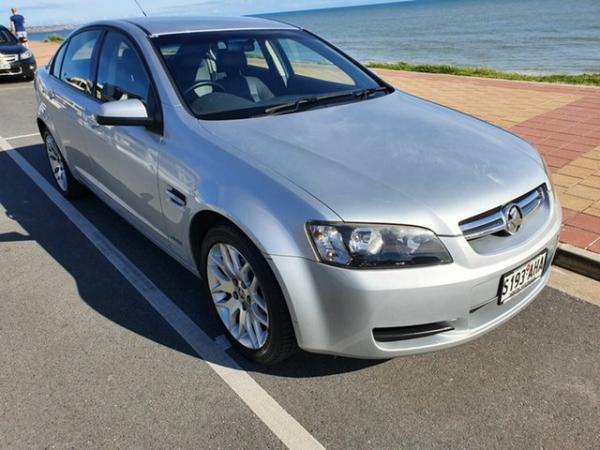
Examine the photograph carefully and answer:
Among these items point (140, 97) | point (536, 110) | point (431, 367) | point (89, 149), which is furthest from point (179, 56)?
point (536, 110)

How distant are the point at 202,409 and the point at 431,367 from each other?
3.70 ft

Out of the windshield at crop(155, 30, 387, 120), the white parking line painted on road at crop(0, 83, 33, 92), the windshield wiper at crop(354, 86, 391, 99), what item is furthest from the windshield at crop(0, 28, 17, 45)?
the windshield wiper at crop(354, 86, 391, 99)

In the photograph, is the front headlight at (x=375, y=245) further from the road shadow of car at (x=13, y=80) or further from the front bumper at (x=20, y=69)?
the road shadow of car at (x=13, y=80)

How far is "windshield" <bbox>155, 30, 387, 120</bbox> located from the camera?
2.92 m

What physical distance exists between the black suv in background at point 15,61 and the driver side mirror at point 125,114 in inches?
468

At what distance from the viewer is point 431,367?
2.50m

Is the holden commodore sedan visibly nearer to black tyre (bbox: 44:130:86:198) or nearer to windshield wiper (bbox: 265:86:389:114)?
windshield wiper (bbox: 265:86:389:114)

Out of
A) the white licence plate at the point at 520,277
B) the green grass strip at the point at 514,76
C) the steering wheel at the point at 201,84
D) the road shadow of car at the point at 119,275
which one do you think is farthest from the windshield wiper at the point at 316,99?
the green grass strip at the point at 514,76

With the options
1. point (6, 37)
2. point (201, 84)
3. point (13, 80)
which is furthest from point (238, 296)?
point (6, 37)

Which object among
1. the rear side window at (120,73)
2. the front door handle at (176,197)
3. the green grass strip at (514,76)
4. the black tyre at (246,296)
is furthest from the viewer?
the green grass strip at (514,76)

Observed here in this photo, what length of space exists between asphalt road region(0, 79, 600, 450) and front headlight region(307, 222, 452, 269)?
2.38 ft

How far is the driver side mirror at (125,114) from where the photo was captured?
2.74 meters

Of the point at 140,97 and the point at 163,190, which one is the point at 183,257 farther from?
the point at 140,97

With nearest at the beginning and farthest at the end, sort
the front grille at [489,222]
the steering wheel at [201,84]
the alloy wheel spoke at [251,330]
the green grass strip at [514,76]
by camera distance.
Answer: the front grille at [489,222]
the alloy wheel spoke at [251,330]
the steering wheel at [201,84]
the green grass strip at [514,76]
